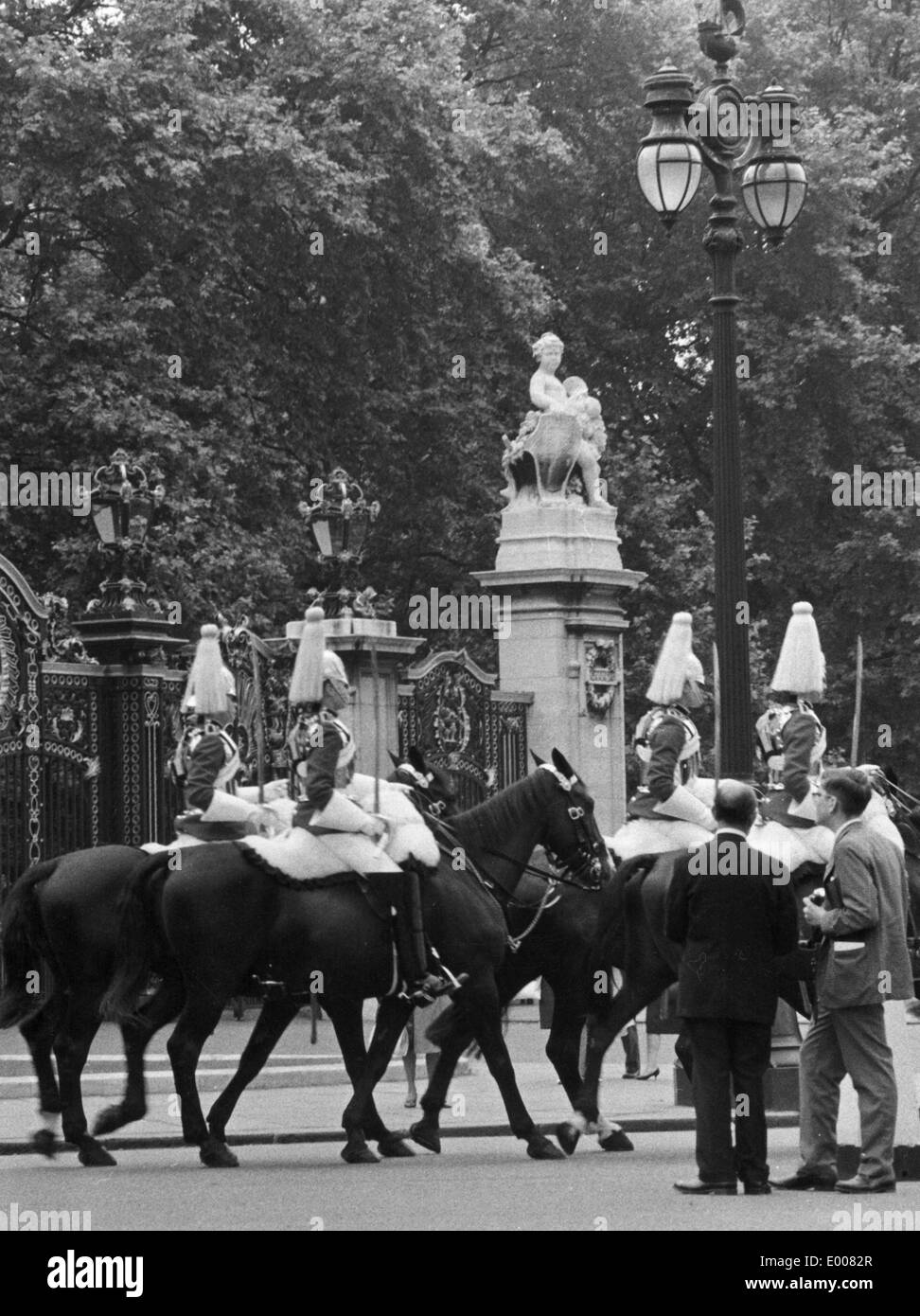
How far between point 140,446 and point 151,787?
25.7ft

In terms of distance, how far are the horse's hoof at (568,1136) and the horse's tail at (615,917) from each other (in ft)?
4.16

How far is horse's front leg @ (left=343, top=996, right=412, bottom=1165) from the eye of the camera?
12719 millimetres

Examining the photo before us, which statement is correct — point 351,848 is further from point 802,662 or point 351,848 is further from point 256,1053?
point 802,662

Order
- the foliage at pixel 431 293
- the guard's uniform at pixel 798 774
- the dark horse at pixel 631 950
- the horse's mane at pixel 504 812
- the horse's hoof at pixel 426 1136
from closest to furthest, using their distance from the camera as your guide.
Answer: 1. the horse's hoof at pixel 426 1136
2. the dark horse at pixel 631 950
3. the guard's uniform at pixel 798 774
4. the horse's mane at pixel 504 812
5. the foliage at pixel 431 293

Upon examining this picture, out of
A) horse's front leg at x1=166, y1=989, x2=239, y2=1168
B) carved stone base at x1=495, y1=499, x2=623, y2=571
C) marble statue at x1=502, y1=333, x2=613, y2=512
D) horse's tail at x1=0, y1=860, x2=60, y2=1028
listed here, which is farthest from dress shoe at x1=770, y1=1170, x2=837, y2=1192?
marble statue at x1=502, y1=333, x2=613, y2=512

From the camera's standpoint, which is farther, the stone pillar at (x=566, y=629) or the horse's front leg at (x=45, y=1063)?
the stone pillar at (x=566, y=629)

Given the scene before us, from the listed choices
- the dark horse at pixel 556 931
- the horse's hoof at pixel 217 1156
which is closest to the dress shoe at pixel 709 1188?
the horse's hoof at pixel 217 1156

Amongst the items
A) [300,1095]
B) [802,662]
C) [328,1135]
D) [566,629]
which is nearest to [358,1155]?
[328,1135]

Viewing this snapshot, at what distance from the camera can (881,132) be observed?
36.1m

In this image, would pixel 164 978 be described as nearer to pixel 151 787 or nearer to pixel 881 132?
pixel 151 787

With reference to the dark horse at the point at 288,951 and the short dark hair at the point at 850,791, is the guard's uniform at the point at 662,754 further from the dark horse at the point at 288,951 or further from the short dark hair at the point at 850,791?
the short dark hair at the point at 850,791

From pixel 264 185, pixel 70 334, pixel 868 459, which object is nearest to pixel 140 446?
pixel 70 334

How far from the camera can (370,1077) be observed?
42.5 feet

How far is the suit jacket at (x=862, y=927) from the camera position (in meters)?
11.0
